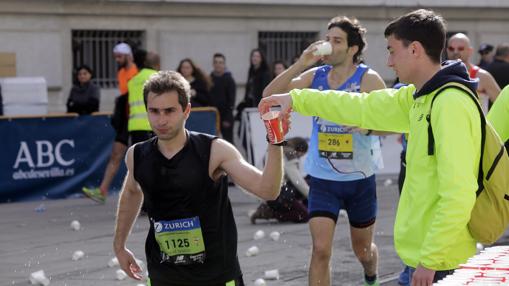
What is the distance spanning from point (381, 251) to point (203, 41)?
1357cm

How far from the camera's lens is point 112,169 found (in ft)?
48.0

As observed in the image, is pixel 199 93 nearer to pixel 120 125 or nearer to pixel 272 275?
pixel 120 125

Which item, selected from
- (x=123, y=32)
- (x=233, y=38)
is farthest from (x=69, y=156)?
(x=233, y=38)

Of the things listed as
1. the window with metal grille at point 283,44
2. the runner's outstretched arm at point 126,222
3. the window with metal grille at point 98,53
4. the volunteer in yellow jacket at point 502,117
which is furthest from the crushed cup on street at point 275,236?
the window with metal grille at point 283,44

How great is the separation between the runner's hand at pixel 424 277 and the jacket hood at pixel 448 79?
0.76 metres

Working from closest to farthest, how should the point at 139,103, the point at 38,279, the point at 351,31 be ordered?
the point at 351,31 < the point at 38,279 < the point at 139,103

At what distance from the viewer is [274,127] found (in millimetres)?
4953

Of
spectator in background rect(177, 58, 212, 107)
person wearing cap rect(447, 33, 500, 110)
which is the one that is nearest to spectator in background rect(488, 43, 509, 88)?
person wearing cap rect(447, 33, 500, 110)

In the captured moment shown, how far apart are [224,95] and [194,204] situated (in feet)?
43.8

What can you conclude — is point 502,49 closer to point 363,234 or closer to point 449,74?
point 363,234

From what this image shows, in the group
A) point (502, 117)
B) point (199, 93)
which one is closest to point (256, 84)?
point (199, 93)

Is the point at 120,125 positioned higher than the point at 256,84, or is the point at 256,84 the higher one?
the point at 120,125

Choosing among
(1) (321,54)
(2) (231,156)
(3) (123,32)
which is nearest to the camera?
(2) (231,156)

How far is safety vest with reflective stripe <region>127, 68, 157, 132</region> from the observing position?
13.5m
